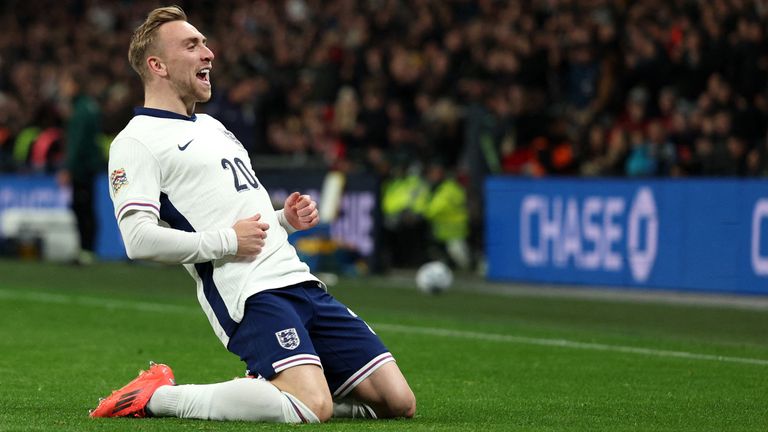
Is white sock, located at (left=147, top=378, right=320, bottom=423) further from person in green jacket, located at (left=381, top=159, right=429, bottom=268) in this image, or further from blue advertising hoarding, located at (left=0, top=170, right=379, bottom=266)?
person in green jacket, located at (left=381, top=159, right=429, bottom=268)

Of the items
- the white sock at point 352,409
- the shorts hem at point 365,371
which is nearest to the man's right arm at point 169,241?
→ the shorts hem at point 365,371

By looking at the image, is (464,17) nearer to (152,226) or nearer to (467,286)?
(467,286)

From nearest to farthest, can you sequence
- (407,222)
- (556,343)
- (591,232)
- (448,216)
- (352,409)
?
1. (352,409)
2. (556,343)
3. (591,232)
4. (448,216)
5. (407,222)

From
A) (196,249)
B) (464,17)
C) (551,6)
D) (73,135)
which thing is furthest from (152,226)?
(464,17)

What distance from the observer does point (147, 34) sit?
20.1 ft

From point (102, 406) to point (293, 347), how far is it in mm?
980

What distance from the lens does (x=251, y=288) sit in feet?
19.7

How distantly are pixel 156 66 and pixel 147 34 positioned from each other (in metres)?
0.15

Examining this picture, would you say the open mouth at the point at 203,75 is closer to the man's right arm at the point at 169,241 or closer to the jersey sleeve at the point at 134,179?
the jersey sleeve at the point at 134,179

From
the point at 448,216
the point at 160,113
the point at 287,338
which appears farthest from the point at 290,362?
the point at 448,216

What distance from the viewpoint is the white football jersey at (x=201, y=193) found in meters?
5.97

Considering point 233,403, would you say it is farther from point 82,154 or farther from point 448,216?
point 82,154

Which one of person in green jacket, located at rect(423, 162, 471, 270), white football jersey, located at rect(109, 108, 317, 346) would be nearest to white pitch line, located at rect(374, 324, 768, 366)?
white football jersey, located at rect(109, 108, 317, 346)

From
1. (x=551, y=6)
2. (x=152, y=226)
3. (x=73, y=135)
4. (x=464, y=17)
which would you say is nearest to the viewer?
(x=152, y=226)
